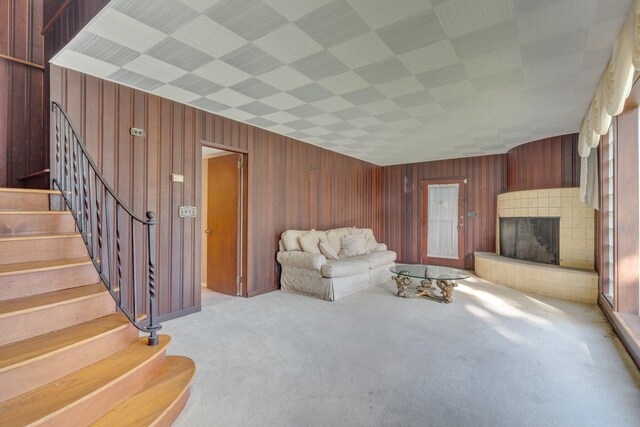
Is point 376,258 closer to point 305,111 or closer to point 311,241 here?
point 311,241

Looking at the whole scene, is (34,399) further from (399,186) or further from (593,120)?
(399,186)

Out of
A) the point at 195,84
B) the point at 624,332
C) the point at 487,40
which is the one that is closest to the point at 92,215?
the point at 195,84

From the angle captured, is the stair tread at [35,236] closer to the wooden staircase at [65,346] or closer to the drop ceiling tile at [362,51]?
the wooden staircase at [65,346]

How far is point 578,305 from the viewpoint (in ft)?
12.6

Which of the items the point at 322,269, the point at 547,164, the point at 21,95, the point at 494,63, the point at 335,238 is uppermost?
the point at 494,63

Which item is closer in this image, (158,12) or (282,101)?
(158,12)

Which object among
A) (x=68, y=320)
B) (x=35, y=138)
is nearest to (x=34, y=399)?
(x=68, y=320)

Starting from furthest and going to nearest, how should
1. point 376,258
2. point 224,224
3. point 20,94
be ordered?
1. point 376,258
2. point 224,224
3. point 20,94

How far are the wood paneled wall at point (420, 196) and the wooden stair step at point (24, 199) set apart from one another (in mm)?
6322

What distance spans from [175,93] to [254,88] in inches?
35.2

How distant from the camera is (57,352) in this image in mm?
1494

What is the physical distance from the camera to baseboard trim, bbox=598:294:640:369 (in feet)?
7.63

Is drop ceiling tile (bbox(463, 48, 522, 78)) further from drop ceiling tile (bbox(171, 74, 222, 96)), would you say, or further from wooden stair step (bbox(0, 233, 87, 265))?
wooden stair step (bbox(0, 233, 87, 265))

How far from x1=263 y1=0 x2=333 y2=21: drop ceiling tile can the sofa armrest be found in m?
3.02
